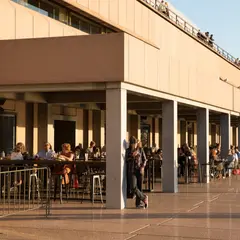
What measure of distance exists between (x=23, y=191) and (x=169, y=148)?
541 cm

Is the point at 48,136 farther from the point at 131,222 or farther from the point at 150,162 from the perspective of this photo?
the point at 131,222

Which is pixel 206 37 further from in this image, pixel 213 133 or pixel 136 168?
pixel 136 168

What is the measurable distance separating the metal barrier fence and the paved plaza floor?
0.47 metres

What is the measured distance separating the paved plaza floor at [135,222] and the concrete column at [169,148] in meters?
2.16

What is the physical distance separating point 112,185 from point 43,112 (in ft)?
27.3

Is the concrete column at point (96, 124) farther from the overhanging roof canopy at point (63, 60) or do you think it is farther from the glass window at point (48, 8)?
the overhanging roof canopy at point (63, 60)

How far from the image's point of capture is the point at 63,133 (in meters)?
24.2

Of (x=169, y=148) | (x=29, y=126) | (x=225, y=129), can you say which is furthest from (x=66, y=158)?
(x=225, y=129)

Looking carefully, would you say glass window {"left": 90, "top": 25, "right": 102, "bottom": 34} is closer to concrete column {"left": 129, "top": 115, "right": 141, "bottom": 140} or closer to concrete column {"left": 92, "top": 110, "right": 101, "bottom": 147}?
concrete column {"left": 92, "top": 110, "right": 101, "bottom": 147}

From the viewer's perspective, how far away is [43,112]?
70.0ft

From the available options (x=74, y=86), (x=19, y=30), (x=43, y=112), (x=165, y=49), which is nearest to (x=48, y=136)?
(x=43, y=112)

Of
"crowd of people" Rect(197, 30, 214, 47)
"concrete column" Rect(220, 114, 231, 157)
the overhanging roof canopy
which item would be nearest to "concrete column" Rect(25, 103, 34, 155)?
the overhanging roof canopy

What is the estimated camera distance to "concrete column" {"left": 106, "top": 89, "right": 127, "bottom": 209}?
13.6 metres

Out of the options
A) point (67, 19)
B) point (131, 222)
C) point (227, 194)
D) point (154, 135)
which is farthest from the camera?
point (154, 135)
